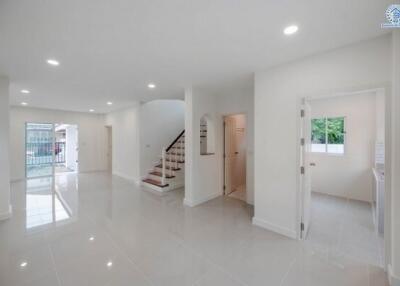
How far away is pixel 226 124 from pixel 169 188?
253 centimetres

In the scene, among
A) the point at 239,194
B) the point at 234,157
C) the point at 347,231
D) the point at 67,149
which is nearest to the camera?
the point at 347,231

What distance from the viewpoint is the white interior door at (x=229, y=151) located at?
4.88m

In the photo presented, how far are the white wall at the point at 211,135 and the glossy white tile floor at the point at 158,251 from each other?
562mm

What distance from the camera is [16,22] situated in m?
1.83

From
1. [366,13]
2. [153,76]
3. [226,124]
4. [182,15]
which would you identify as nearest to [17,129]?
[153,76]

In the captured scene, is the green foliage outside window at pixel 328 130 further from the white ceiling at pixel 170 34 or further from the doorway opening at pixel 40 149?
the doorway opening at pixel 40 149

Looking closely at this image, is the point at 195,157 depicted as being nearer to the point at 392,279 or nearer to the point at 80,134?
the point at 392,279

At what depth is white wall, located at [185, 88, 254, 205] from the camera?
4.14m

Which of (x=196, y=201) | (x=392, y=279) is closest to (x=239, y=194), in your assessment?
(x=196, y=201)

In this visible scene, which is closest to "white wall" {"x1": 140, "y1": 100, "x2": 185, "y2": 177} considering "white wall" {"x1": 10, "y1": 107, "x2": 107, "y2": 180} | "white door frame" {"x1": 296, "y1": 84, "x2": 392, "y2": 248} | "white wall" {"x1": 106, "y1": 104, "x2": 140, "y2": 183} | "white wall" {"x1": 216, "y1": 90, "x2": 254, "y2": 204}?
"white wall" {"x1": 106, "y1": 104, "x2": 140, "y2": 183}

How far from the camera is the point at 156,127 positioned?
6.62 meters

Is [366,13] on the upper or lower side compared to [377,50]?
upper

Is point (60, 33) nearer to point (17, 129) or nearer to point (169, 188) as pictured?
point (169, 188)
